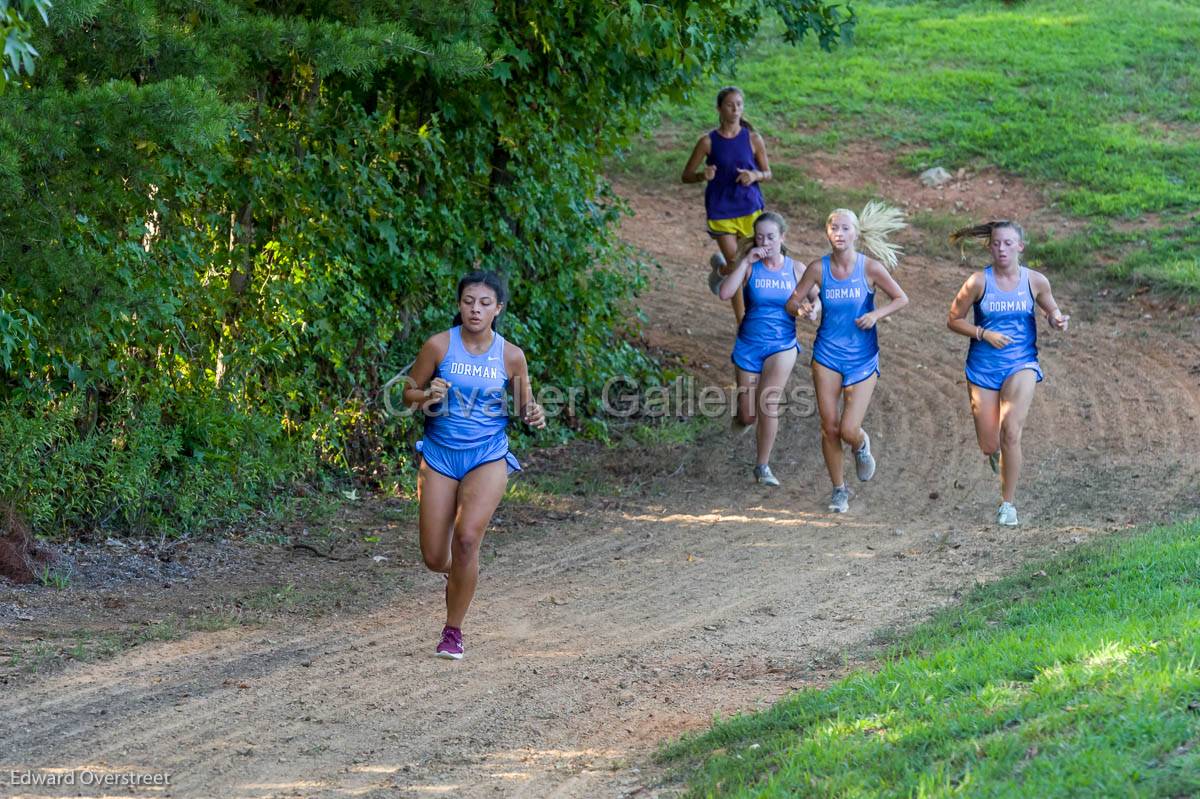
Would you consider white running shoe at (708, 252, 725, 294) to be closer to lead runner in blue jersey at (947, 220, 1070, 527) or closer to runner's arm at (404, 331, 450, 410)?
lead runner in blue jersey at (947, 220, 1070, 527)

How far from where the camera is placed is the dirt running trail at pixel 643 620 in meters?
5.72

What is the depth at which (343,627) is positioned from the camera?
7688mm

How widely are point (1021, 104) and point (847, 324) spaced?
12120 millimetres

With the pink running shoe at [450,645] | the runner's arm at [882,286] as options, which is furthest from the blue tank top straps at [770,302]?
the pink running shoe at [450,645]

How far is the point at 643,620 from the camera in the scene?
313 inches

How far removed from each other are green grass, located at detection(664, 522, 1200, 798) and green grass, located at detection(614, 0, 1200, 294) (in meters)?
10.5

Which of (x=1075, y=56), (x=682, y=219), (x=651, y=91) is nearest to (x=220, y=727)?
(x=651, y=91)

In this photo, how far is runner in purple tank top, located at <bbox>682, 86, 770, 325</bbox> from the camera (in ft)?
41.9

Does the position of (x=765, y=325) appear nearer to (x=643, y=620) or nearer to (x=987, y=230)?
(x=987, y=230)

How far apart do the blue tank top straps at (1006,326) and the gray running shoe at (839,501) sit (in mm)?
1356

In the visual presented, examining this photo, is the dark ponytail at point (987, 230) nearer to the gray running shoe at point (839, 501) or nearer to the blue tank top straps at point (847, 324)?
the blue tank top straps at point (847, 324)

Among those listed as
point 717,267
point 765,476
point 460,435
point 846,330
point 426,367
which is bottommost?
point 765,476

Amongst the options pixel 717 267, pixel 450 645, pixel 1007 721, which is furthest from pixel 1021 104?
pixel 1007 721

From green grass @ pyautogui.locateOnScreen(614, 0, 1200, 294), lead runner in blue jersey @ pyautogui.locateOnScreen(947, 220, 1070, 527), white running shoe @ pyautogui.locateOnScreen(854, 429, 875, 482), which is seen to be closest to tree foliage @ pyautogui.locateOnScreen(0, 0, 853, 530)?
lead runner in blue jersey @ pyautogui.locateOnScreen(947, 220, 1070, 527)
